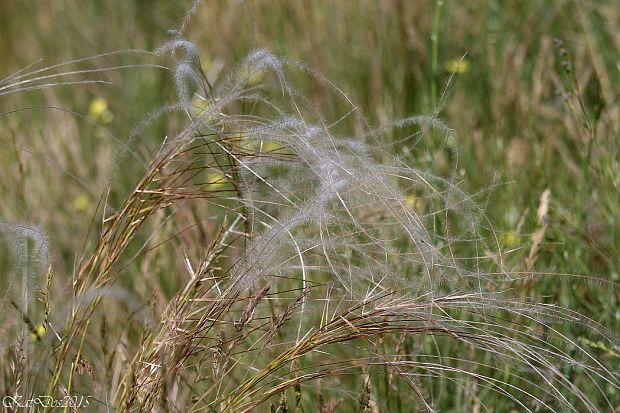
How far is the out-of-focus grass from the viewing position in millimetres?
2457

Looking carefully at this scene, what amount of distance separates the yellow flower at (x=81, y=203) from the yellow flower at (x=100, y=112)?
42cm

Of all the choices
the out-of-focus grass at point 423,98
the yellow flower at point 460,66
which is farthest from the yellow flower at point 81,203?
the yellow flower at point 460,66

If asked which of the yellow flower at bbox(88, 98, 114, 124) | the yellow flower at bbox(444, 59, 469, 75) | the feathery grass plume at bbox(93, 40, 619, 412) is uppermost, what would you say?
the feathery grass plume at bbox(93, 40, 619, 412)

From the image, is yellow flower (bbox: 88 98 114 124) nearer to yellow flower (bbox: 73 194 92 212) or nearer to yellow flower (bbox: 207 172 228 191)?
yellow flower (bbox: 73 194 92 212)

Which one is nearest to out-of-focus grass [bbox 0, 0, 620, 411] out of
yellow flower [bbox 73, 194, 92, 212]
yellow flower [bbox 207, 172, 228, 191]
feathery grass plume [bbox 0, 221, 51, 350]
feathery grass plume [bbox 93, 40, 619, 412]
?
yellow flower [bbox 73, 194, 92, 212]

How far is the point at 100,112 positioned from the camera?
3.53 m

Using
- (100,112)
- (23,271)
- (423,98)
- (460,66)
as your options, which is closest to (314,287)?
(23,271)

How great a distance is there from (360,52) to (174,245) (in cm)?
114

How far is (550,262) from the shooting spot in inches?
90.5

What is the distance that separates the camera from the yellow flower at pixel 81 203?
10.2ft

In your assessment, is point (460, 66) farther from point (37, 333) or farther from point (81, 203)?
point (37, 333)

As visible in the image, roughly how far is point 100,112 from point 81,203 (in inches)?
20.5

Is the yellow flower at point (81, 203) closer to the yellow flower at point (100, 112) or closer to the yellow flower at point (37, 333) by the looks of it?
the yellow flower at point (100, 112)

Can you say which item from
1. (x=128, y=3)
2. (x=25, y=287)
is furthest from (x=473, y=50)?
(x=25, y=287)
